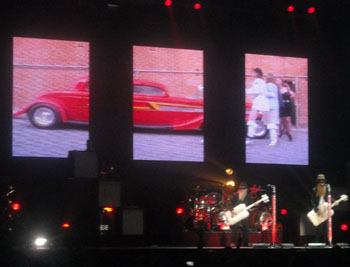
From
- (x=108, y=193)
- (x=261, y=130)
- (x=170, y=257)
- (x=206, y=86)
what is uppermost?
(x=206, y=86)

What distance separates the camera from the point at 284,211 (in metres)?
14.3

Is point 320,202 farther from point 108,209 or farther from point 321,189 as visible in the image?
point 108,209

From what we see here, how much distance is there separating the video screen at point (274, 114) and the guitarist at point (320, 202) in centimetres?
153

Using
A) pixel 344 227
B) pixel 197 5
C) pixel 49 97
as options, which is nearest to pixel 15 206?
pixel 49 97

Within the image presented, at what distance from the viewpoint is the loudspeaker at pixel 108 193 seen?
11.7 m

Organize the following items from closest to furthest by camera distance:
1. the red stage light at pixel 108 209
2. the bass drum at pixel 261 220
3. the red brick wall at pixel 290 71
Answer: the red stage light at pixel 108 209 < the bass drum at pixel 261 220 < the red brick wall at pixel 290 71

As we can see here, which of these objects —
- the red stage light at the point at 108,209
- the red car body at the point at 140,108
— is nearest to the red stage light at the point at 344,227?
the red car body at the point at 140,108

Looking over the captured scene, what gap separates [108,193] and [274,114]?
414 cm

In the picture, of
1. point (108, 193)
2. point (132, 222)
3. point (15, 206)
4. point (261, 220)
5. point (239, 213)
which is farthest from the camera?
point (261, 220)

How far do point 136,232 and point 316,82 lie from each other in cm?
499

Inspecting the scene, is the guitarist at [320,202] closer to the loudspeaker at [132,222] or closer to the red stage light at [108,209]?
the loudspeaker at [132,222]

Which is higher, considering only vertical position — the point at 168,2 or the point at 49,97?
the point at 168,2

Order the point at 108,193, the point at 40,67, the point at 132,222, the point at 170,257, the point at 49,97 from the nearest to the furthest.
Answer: the point at 170,257
the point at 108,193
the point at 132,222
the point at 40,67
the point at 49,97

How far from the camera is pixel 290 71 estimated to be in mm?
14891
